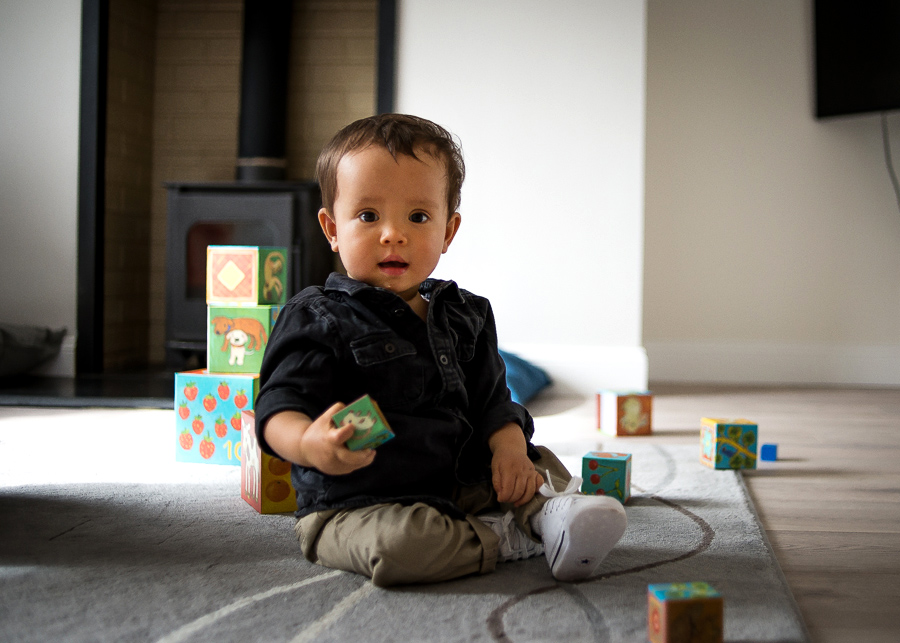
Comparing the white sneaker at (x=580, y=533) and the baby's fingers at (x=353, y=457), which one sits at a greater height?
Result: the baby's fingers at (x=353, y=457)

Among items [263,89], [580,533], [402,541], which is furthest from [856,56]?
[402,541]

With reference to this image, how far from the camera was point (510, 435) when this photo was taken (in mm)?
1121

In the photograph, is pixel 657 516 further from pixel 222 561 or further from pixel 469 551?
pixel 222 561

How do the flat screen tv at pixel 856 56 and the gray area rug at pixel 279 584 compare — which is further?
the flat screen tv at pixel 856 56

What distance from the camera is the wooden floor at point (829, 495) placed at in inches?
37.3

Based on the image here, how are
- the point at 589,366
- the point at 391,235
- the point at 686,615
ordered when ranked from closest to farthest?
the point at 686,615 → the point at 391,235 → the point at 589,366

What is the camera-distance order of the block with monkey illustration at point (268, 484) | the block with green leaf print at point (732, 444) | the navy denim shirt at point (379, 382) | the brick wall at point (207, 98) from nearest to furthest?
1. the navy denim shirt at point (379, 382)
2. the block with monkey illustration at point (268, 484)
3. the block with green leaf print at point (732, 444)
4. the brick wall at point (207, 98)

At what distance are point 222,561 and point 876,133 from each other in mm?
2986

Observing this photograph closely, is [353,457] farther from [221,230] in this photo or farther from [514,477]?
[221,230]

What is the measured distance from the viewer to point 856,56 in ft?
9.67

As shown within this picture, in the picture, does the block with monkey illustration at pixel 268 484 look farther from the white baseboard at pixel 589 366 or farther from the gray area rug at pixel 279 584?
the white baseboard at pixel 589 366

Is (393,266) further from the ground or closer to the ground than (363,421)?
further from the ground

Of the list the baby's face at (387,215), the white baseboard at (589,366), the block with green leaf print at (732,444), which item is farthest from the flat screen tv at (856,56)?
the baby's face at (387,215)

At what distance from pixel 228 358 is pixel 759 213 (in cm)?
230
